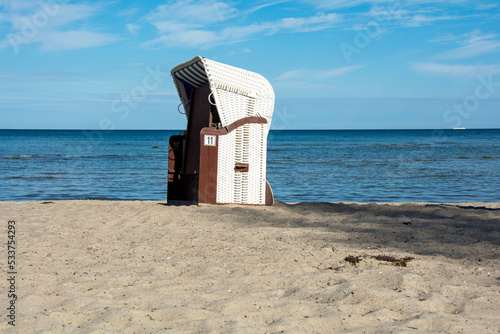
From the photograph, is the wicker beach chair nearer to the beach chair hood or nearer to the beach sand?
the beach chair hood

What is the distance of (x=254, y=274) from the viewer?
4582 millimetres

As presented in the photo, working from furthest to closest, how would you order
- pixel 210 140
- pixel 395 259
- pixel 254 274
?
pixel 210 140, pixel 395 259, pixel 254 274

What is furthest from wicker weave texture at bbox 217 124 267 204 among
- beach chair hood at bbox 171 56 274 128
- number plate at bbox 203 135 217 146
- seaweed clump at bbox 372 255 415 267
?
seaweed clump at bbox 372 255 415 267

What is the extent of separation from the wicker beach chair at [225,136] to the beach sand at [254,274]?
1.16 metres

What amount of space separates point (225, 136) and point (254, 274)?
182 inches

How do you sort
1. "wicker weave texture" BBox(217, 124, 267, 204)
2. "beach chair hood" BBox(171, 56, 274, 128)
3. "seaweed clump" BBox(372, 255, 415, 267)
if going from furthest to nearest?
1. "wicker weave texture" BBox(217, 124, 267, 204)
2. "beach chair hood" BBox(171, 56, 274, 128)
3. "seaweed clump" BBox(372, 255, 415, 267)

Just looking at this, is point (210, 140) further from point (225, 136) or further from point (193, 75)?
point (193, 75)

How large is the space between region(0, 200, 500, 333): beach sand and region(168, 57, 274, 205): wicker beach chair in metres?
1.16

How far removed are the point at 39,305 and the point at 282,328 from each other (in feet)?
6.40

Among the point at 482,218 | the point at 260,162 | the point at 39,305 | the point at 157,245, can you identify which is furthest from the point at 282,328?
the point at 260,162

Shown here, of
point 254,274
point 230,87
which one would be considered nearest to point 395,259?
point 254,274

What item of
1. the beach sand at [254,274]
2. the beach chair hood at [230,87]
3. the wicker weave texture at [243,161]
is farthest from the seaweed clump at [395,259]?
the beach chair hood at [230,87]

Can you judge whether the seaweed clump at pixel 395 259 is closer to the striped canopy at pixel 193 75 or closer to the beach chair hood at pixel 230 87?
the beach chair hood at pixel 230 87

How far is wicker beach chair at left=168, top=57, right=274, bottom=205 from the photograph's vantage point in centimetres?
880
